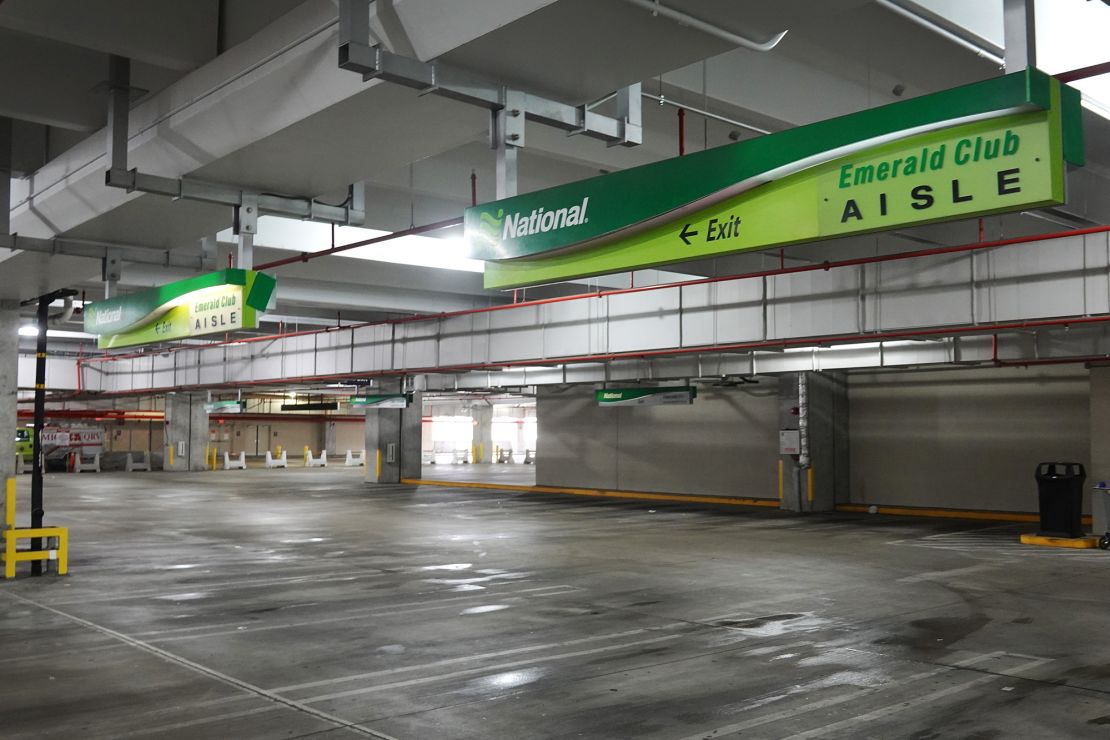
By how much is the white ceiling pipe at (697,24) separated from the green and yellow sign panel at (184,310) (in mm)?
6766

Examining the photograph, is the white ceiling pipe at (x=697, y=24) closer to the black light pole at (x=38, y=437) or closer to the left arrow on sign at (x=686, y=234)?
the left arrow on sign at (x=686, y=234)

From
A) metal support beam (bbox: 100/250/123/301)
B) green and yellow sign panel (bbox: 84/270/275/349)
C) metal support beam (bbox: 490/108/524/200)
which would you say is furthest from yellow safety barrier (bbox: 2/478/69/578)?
metal support beam (bbox: 490/108/524/200)

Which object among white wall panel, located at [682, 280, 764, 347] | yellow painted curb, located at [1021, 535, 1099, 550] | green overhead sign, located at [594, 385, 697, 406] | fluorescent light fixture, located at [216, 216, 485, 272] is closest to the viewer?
fluorescent light fixture, located at [216, 216, 485, 272]

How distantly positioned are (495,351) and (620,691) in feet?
49.4

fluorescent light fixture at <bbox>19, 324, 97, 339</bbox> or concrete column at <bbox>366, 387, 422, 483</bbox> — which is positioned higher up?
fluorescent light fixture at <bbox>19, 324, 97, 339</bbox>

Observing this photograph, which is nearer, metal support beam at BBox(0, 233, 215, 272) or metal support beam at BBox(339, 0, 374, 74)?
metal support beam at BBox(339, 0, 374, 74)

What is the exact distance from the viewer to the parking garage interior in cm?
603

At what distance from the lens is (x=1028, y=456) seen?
2186cm

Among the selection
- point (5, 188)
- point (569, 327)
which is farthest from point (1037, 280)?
point (5, 188)

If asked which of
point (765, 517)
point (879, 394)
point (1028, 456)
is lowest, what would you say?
point (765, 517)

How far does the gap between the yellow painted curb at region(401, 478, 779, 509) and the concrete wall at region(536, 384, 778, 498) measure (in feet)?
0.66

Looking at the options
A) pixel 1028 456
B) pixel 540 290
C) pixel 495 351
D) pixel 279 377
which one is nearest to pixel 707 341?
pixel 495 351

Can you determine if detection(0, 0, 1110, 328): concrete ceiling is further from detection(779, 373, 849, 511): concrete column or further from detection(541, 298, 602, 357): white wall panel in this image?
detection(779, 373, 849, 511): concrete column

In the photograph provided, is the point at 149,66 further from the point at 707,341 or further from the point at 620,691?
the point at 707,341
